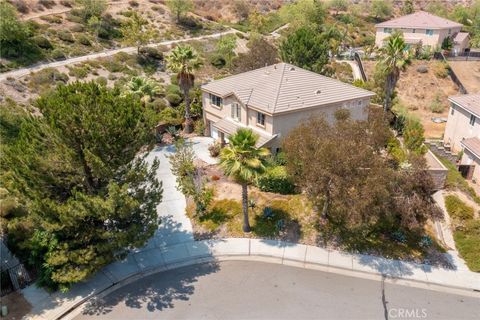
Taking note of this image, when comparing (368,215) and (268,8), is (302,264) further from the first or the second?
(268,8)

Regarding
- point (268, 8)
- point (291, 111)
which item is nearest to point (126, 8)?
point (268, 8)

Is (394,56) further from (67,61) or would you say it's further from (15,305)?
(67,61)

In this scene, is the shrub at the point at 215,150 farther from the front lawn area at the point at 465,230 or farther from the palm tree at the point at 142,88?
the front lawn area at the point at 465,230

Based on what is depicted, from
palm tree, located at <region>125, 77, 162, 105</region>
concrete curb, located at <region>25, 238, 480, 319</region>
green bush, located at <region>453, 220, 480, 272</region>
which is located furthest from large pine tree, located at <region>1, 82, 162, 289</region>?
green bush, located at <region>453, 220, 480, 272</region>

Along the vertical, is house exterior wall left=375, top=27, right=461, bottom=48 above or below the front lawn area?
above
